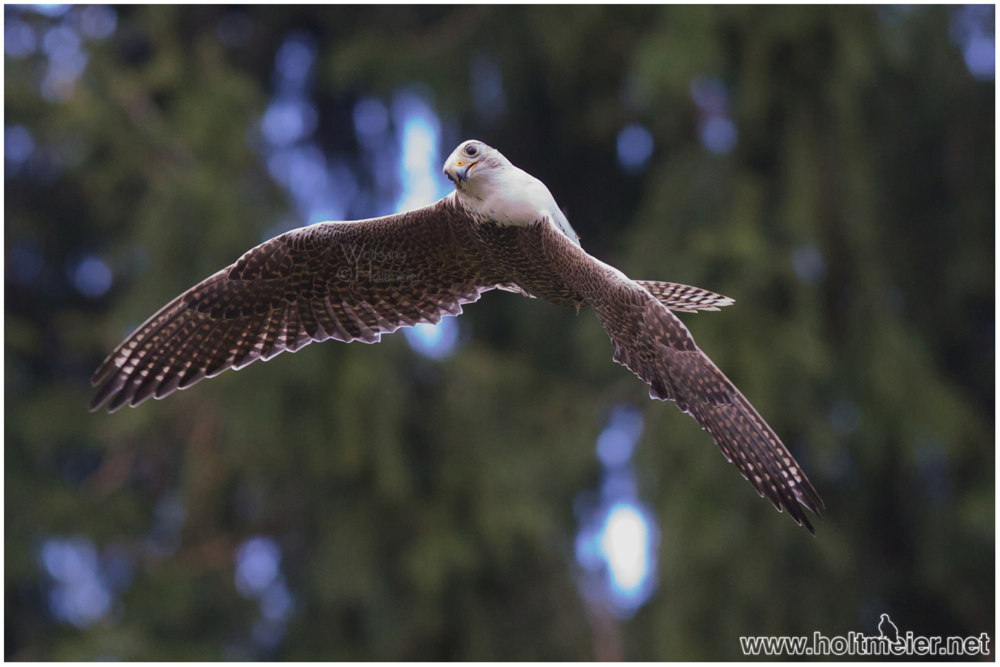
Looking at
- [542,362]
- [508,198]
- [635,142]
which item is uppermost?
[635,142]

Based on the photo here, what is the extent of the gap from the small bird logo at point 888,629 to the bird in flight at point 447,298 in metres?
8.65

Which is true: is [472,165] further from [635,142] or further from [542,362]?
[542,362]

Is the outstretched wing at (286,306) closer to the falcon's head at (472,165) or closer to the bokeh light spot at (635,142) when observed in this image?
the falcon's head at (472,165)

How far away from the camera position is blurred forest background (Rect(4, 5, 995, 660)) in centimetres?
1097

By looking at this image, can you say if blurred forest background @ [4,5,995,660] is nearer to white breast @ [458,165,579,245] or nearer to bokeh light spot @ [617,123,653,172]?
bokeh light spot @ [617,123,653,172]

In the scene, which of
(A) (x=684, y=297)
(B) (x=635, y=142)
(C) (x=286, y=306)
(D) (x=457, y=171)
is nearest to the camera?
(D) (x=457, y=171)

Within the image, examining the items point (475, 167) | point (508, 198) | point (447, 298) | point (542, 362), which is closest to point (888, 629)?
point (542, 362)

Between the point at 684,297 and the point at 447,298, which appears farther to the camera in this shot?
the point at 447,298

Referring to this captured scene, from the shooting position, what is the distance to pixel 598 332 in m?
11.4

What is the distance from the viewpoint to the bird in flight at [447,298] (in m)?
3.76

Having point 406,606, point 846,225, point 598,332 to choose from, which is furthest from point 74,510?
point 846,225

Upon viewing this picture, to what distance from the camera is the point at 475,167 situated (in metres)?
3.67

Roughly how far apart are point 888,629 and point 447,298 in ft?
28.8

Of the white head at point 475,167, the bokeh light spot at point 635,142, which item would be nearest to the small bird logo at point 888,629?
the bokeh light spot at point 635,142
